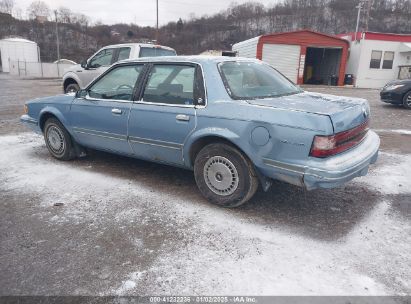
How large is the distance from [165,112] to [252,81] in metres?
1.08

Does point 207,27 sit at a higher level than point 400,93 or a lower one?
higher

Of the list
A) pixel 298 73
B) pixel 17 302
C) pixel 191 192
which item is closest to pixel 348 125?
pixel 191 192

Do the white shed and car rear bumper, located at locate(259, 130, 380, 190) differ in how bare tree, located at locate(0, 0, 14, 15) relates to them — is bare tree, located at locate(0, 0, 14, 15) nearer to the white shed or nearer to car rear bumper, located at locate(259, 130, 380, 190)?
the white shed

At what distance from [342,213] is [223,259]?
1629mm

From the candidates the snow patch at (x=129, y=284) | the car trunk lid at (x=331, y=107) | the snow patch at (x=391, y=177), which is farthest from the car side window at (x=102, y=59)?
the snow patch at (x=129, y=284)

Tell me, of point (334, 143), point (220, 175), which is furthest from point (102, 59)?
point (334, 143)

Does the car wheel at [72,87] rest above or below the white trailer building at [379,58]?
below

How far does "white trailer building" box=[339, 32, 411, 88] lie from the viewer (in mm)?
26219

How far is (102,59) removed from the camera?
31.7 ft

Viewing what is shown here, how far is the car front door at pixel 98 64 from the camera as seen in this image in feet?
31.1

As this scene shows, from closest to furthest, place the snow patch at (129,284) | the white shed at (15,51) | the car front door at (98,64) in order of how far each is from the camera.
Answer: the snow patch at (129,284) < the car front door at (98,64) < the white shed at (15,51)

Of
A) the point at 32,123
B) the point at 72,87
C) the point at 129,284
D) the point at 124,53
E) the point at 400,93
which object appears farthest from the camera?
the point at 400,93

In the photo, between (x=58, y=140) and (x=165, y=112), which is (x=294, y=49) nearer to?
(x=58, y=140)

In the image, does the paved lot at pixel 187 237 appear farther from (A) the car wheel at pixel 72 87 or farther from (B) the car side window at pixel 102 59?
(A) the car wheel at pixel 72 87
